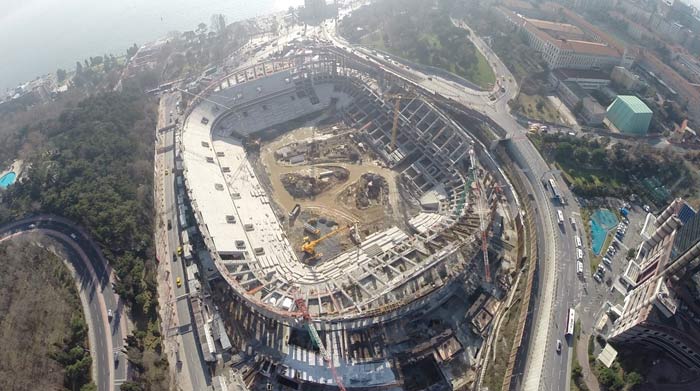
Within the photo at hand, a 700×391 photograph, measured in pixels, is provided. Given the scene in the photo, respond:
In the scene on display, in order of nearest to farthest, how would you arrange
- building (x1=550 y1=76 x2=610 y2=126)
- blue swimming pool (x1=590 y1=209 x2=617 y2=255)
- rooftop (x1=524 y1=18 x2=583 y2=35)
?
blue swimming pool (x1=590 y1=209 x2=617 y2=255)
building (x1=550 y1=76 x2=610 y2=126)
rooftop (x1=524 y1=18 x2=583 y2=35)

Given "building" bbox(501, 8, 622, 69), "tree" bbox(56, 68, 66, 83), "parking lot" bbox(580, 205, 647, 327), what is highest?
"tree" bbox(56, 68, 66, 83)

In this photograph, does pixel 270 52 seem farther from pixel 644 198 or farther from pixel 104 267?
pixel 644 198

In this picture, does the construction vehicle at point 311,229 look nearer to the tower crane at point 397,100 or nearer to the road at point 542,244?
the tower crane at point 397,100

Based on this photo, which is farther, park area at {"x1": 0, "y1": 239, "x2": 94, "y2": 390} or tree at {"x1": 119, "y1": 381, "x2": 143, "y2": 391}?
park area at {"x1": 0, "y1": 239, "x2": 94, "y2": 390}

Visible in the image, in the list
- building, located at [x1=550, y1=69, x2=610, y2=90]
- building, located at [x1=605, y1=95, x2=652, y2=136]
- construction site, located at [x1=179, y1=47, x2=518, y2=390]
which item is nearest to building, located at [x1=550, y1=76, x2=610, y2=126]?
building, located at [x1=550, y1=69, x2=610, y2=90]

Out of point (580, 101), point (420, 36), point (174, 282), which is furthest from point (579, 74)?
point (174, 282)

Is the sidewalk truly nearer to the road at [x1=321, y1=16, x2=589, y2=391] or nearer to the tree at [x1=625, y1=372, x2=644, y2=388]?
the road at [x1=321, y1=16, x2=589, y2=391]

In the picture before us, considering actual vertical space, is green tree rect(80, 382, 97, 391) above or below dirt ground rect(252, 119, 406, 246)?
below
